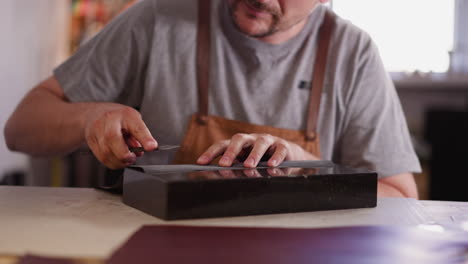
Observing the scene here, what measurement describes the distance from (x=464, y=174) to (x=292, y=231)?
2.70 meters

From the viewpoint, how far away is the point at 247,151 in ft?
3.13

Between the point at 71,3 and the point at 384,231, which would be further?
the point at 71,3

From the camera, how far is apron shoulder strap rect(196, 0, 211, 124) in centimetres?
138

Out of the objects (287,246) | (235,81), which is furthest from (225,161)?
(235,81)

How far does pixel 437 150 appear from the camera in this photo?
3.22 m

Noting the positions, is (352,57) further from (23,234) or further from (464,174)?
(464,174)

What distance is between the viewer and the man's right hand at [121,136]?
2.89 feet

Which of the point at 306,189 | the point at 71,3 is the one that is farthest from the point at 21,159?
the point at 306,189

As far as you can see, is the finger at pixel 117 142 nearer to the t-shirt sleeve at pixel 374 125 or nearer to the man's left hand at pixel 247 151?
the man's left hand at pixel 247 151

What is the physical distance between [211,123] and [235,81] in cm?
12

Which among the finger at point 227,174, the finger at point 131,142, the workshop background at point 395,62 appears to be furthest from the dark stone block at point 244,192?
the workshop background at point 395,62

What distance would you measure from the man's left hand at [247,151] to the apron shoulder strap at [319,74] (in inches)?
16.6

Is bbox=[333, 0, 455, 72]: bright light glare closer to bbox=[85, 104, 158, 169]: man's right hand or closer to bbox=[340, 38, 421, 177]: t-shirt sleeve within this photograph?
bbox=[340, 38, 421, 177]: t-shirt sleeve

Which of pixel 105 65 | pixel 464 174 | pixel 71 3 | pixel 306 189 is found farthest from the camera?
pixel 71 3
